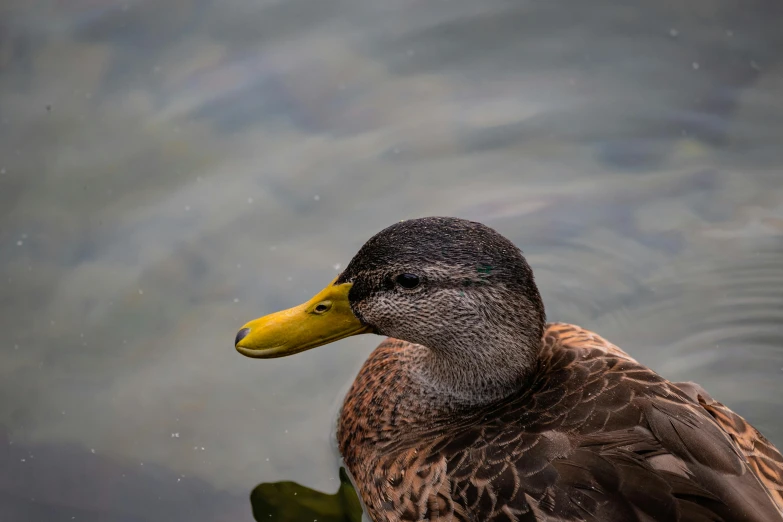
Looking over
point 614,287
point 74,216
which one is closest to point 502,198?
point 614,287

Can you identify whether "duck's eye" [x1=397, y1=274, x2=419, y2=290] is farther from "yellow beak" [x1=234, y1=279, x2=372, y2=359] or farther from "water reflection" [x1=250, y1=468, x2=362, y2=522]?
"water reflection" [x1=250, y1=468, x2=362, y2=522]

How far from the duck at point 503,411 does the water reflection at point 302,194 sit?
1049 millimetres

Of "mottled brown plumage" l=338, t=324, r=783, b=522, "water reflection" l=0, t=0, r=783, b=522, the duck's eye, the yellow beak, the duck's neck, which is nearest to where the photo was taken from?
"mottled brown plumage" l=338, t=324, r=783, b=522

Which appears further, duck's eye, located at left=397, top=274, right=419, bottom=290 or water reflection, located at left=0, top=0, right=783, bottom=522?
water reflection, located at left=0, top=0, right=783, bottom=522

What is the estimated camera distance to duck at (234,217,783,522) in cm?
354

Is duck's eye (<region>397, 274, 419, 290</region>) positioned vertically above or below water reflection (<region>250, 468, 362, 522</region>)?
above

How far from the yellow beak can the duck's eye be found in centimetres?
32

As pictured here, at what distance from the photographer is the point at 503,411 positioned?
4098mm

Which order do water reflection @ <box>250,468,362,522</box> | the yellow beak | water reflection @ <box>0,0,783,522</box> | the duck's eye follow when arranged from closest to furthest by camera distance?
the duck's eye
the yellow beak
water reflection @ <box>250,468,362,522</box>
water reflection @ <box>0,0,783,522</box>

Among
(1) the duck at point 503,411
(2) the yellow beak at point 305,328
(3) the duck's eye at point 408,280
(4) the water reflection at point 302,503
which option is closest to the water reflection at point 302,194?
(4) the water reflection at point 302,503

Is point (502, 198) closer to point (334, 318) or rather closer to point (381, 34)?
point (381, 34)

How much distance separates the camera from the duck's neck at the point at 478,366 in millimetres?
4062

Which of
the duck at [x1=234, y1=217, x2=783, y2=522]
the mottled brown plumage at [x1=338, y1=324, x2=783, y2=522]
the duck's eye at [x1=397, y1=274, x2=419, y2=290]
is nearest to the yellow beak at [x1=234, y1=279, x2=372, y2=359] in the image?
the duck at [x1=234, y1=217, x2=783, y2=522]

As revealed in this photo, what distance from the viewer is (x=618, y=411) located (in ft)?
12.3
